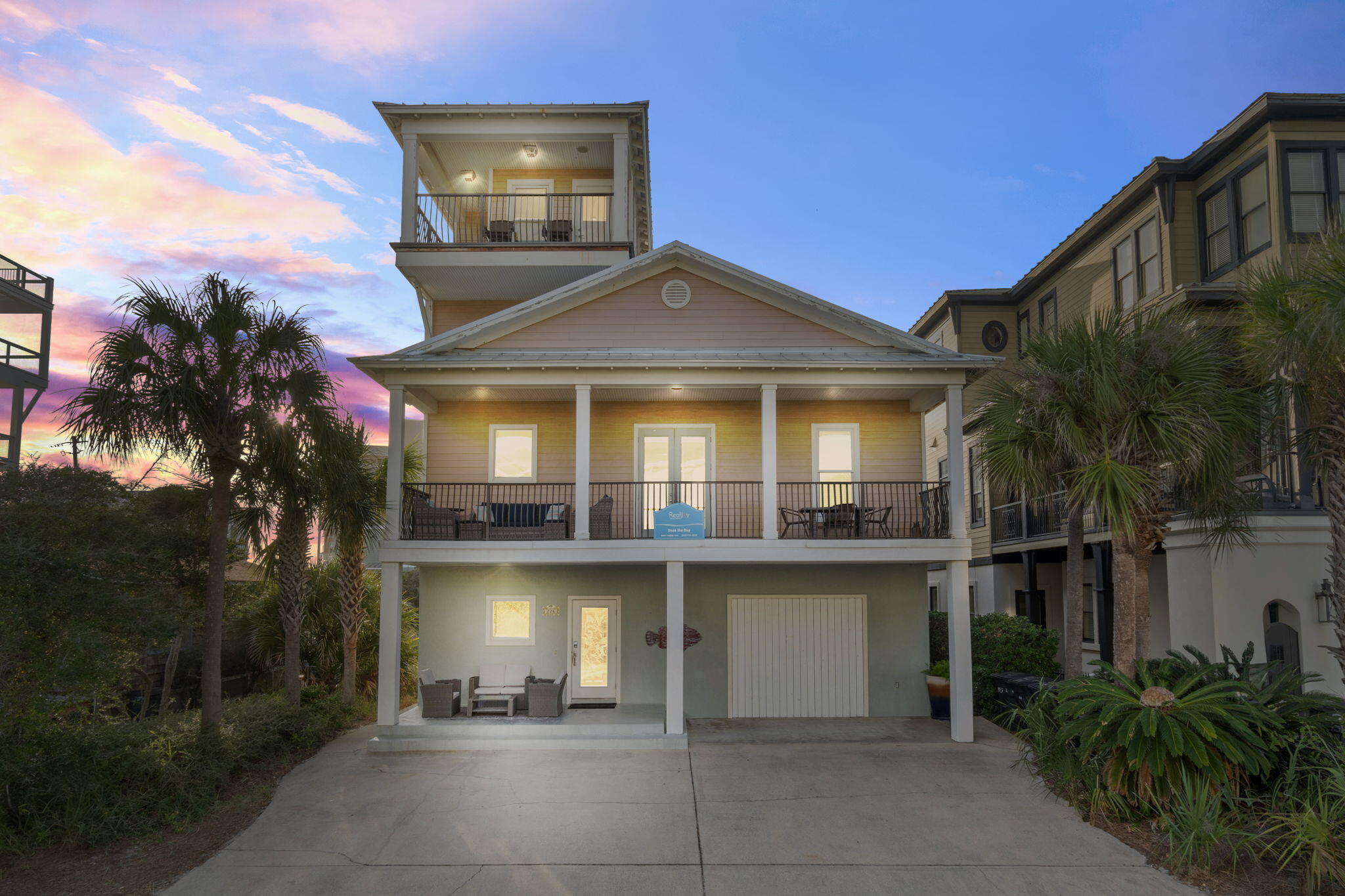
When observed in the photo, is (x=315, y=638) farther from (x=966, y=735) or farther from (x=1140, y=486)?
(x=1140, y=486)

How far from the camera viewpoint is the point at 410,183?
17.3 m

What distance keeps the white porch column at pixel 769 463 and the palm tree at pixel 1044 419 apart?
3109mm

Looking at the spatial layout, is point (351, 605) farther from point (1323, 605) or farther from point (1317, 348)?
point (1323, 605)

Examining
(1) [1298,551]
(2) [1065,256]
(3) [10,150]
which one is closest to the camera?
(1) [1298,551]

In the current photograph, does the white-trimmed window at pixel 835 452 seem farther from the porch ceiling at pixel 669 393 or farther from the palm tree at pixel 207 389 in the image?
the palm tree at pixel 207 389

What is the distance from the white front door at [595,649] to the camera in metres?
14.4

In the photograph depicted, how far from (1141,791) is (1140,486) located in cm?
341

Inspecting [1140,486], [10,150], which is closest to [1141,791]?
[1140,486]

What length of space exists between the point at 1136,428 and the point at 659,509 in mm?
7324

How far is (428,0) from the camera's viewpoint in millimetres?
14312

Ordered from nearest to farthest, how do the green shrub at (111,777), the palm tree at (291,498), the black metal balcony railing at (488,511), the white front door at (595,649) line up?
the green shrub at (111,777) < the palm tree at (291,498) < the black metal balcony railing at (488,511) < the white front door at (595,649)

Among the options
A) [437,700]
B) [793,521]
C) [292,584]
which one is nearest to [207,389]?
[292,584]

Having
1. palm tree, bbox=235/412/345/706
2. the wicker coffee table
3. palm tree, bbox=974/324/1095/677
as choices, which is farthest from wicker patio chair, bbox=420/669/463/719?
palm tree, bbox=974/324/1095/677

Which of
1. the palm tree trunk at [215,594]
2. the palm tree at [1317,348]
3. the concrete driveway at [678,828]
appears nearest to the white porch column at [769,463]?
the concrete driveway at [678,828]
